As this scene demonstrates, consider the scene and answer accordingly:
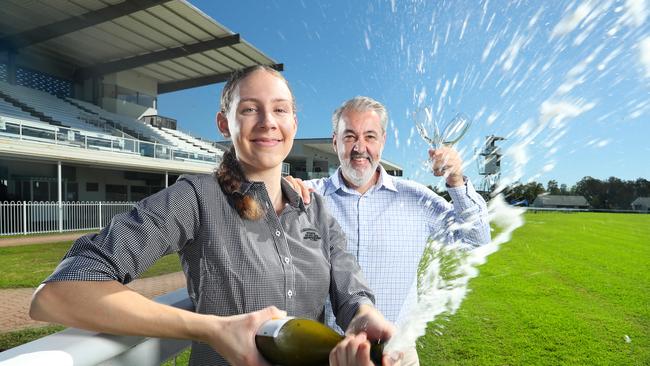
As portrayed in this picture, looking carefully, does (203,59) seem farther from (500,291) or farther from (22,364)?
(22,364)

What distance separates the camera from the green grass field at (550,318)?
5.98m

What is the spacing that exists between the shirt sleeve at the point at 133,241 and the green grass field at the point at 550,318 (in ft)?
4.87

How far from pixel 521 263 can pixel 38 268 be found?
1500 cm

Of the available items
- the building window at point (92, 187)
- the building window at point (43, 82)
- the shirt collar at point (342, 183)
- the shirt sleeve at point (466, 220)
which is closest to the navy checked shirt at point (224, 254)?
the shirt sleeve at point (466, 220)

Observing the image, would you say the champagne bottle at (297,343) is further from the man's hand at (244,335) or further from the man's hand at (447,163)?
the man's hand at (447,163)

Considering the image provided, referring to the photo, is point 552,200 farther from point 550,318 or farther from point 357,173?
point 550,318

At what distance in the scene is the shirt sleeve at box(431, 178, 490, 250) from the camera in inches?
91.1

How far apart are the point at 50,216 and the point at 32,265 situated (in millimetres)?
10741

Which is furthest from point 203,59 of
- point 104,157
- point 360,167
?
point 360,167

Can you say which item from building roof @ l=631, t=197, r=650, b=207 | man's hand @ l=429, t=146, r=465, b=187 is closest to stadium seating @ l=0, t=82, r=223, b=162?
man's hand @ l=429, t=146, r=465, b=187

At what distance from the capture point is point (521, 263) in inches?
651

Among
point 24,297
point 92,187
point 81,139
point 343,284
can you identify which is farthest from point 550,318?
point 92,187

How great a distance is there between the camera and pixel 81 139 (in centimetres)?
2123

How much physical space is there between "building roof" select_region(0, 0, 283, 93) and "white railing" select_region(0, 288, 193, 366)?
2575cm
